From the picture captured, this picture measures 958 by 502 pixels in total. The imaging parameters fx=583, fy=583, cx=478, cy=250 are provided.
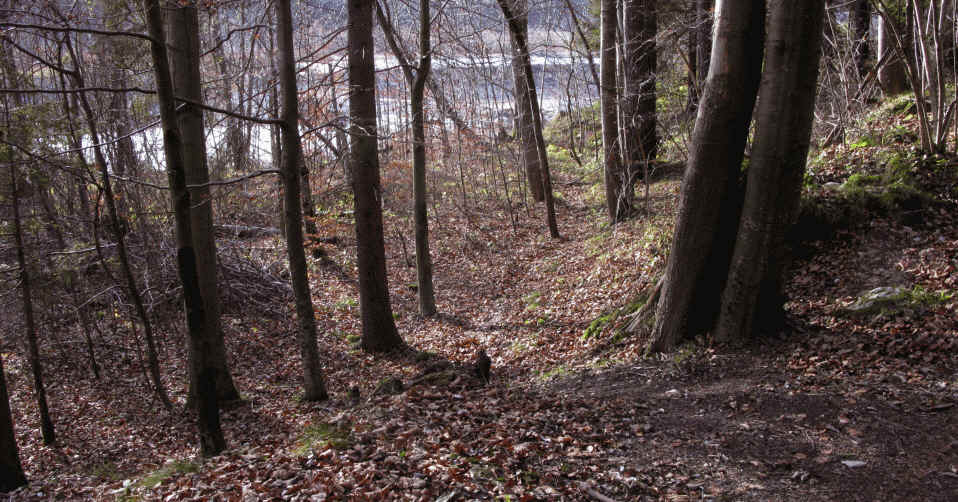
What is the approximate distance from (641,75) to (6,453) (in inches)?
500

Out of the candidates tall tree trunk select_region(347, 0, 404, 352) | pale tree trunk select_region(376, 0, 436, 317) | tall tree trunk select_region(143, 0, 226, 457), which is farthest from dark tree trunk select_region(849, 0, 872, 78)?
tall tree trunk select_region(143, 0, 226, 457)

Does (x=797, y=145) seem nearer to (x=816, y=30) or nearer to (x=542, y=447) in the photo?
(x=816, y=30)

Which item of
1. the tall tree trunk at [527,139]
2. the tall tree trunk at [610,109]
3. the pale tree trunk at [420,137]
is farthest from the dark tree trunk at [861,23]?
the pale tree trunk at [420,137]

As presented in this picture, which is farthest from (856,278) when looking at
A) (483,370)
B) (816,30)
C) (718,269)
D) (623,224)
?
(623,224)

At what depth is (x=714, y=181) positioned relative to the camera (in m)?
6.39

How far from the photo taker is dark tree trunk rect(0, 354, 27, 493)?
247 inches

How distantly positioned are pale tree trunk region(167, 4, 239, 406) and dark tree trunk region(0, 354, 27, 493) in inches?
71.7

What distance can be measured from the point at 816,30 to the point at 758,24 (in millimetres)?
578

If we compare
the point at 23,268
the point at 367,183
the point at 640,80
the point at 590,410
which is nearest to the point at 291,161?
the point at 367,183

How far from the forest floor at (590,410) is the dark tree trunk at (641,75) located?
3238 mm

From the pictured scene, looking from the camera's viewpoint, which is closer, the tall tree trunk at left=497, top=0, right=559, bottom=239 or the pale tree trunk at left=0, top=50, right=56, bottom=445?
the pale tree trunk at left=0, top=50, right=56, bottom=445

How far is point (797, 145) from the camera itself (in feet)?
19.7

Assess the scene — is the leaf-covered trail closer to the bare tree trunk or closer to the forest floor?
the forest floor

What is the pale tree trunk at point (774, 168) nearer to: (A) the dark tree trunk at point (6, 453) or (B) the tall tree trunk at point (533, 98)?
(A) the dark tree trunk at point (6, 453)
